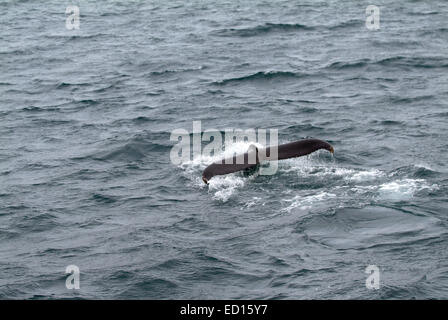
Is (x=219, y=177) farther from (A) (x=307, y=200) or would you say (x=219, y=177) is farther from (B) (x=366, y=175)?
(B) (x=366, y=175)

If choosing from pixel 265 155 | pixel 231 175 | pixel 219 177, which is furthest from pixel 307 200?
pixel 219 177

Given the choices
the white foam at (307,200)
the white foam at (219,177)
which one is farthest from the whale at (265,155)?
the white foam at (307,200)

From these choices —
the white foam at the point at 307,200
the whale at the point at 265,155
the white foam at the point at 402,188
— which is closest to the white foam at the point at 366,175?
the white foam at the point at 402,188

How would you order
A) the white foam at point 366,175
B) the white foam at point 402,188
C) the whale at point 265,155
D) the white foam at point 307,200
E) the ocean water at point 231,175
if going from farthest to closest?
1. the whale at point 265,155
2. the white foam at point 366,175
3. the white foam at point 402,188
4. the white foam at point 307,200
5. the ocean water at point 231,175

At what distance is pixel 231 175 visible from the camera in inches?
910

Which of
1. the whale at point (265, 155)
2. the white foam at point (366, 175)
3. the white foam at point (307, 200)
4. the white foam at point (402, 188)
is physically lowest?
the white foam at point (307, 200)

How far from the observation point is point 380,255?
17.6 meters

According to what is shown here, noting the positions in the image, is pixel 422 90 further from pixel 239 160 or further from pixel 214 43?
pixel 214 43

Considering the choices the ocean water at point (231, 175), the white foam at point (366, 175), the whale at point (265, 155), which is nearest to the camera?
the ocean water at point (231, 175)

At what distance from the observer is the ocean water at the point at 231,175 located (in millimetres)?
17594

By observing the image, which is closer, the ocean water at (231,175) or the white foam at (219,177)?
the ocean water at (231,175)

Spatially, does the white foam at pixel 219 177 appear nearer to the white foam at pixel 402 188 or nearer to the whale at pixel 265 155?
the whale at pixel 265 155

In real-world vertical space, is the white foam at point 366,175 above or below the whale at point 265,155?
below

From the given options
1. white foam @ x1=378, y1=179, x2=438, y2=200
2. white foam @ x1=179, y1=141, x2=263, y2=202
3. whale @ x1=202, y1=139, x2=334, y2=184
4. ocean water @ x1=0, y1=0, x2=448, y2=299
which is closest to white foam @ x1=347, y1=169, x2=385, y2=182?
ocean water @ x1=0, y1=0, x2=448, y2=299
